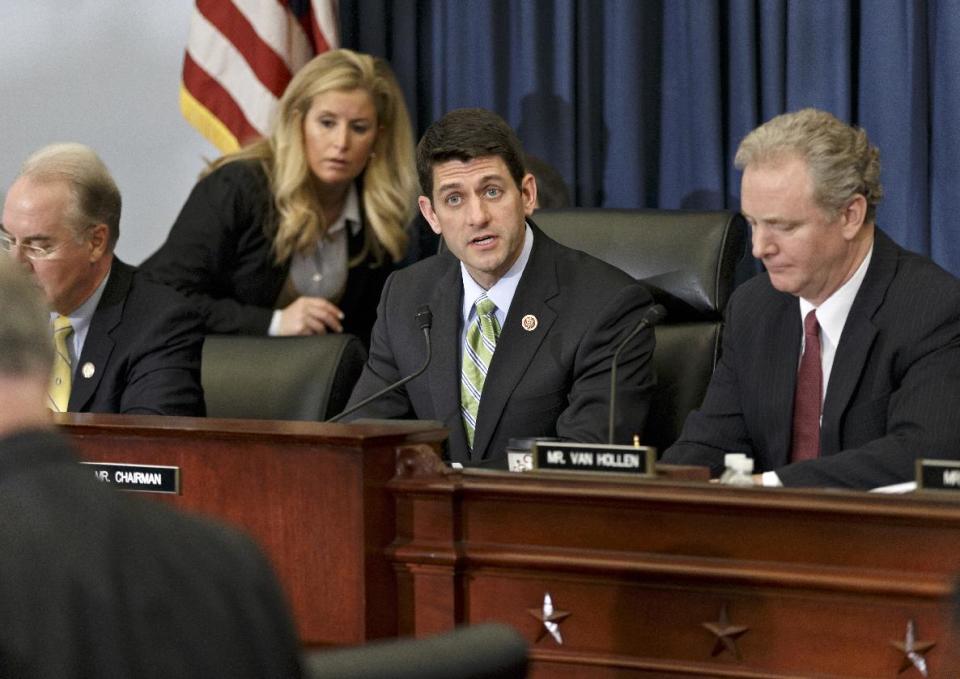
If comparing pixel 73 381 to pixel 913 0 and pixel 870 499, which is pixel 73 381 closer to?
pixel 870 499

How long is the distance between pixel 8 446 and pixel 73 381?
7.30ft

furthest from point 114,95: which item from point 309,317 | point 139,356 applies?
point 139,356

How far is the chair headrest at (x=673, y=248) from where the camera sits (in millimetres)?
3578

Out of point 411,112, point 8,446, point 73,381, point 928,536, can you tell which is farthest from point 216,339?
point 8,446

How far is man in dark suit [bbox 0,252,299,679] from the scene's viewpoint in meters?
1.16

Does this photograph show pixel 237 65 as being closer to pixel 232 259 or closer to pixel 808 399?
pixel 232 259

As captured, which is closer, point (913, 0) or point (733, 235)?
point (733, 235)

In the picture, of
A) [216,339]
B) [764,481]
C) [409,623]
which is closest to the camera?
[409,623]

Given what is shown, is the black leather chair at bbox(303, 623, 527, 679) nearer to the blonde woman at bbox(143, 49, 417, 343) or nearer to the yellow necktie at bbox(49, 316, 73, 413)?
the yellow necktie at bbox(49, 316, 73, 413)

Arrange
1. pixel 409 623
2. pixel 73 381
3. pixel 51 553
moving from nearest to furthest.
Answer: pixel 51 553, pixel 409 623, pixel 73 381

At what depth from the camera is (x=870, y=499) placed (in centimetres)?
200

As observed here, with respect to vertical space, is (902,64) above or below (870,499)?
above

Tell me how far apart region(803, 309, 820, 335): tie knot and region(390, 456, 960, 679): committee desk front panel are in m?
0.99

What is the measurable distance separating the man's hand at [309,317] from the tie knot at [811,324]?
1755 millimetres
